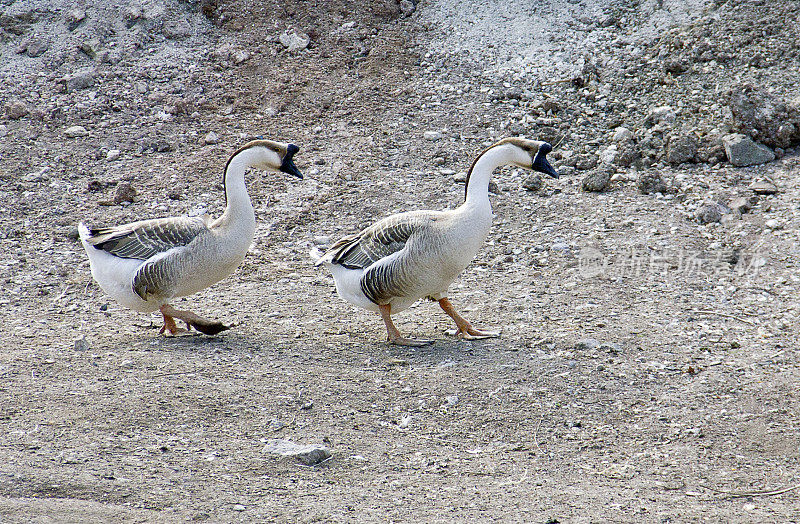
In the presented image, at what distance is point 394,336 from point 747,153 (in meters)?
5.15

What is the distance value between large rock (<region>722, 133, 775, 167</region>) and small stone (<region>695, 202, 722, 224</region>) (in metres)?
1.02

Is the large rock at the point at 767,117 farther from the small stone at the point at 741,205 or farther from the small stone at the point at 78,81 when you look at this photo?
the small stone at the point at 78,81

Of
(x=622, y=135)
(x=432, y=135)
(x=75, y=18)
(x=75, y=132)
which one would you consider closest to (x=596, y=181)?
(x=622, y=135)

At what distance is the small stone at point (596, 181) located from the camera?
9632mm

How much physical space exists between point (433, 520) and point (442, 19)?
10.3m

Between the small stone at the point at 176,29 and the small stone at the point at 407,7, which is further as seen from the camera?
the small stone at the point at 407,7

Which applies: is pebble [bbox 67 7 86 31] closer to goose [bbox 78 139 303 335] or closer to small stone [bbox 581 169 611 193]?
goose [bbox 78 139 303 335]

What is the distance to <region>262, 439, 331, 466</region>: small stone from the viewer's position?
5121mm

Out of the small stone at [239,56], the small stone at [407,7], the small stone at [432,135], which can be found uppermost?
the small stone at [407,7]

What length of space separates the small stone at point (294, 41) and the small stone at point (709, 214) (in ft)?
22.8

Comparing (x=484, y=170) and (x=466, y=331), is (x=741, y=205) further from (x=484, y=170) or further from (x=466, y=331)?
(x=466, y=331)

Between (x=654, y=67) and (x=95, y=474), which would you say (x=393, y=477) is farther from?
(x=654, y=67)

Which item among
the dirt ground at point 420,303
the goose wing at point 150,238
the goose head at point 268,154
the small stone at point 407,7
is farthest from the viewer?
the small stone at point 407,7

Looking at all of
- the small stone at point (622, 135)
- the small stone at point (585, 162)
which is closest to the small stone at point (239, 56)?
the small stone at point (585, 162)
